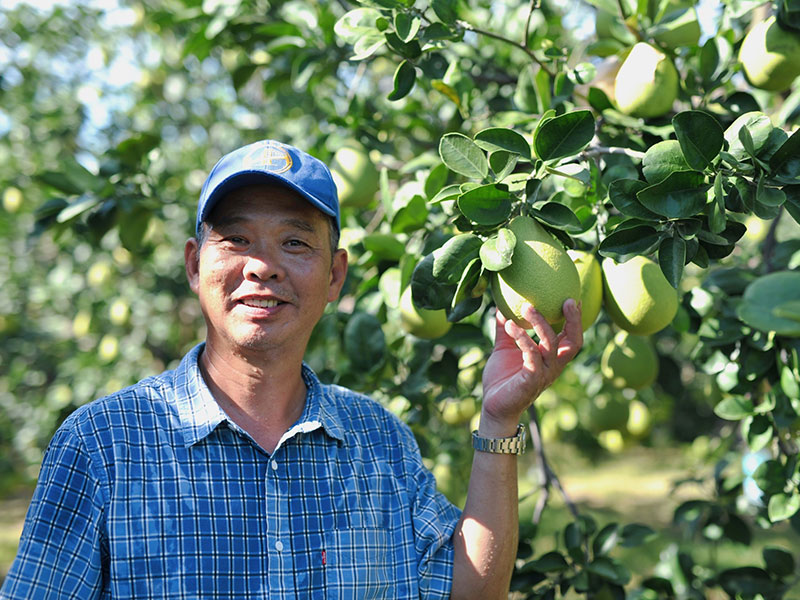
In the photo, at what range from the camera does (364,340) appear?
199 cm

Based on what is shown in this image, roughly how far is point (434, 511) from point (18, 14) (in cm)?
416

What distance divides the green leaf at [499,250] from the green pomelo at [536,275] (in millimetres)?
31

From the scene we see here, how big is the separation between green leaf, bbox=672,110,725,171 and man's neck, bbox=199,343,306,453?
744 millimetres

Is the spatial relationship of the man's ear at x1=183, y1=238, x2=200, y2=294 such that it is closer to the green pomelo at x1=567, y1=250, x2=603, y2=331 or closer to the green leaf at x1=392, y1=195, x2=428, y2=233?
the green leaf at x1=392, y1=195, x2=428, y2=233

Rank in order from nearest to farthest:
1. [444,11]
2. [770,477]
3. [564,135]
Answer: [564,135] < [444,11] < [770,477]

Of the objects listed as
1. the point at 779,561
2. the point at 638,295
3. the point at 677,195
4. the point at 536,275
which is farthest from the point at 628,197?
the point at 779,561

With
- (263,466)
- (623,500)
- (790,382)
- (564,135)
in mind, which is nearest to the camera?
(564,135)

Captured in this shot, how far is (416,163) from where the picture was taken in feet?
6.75

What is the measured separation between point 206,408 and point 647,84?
3.43 feet

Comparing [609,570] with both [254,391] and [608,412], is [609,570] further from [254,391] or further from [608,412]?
[254,391]

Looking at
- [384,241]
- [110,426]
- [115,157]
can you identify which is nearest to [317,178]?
[384,241]

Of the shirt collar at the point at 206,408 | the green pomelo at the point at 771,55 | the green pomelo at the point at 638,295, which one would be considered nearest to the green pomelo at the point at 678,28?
the green pomelo at the point at 771,55

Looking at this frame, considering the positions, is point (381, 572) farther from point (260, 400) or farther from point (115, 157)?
point (115, 157)

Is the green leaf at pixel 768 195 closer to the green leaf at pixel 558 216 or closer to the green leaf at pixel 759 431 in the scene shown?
the green leaf at pixel 558 216
